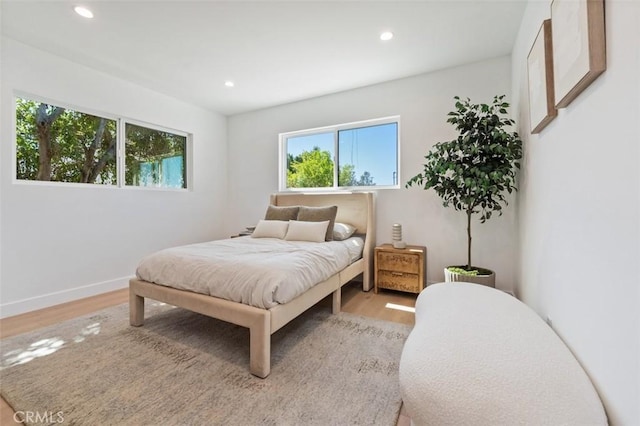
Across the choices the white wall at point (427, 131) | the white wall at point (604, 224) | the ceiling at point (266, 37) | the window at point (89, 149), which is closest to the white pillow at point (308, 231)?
the white wall at point (427, 131)

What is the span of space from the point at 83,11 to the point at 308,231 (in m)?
2.70

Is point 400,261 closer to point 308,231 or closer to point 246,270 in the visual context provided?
point 308,231

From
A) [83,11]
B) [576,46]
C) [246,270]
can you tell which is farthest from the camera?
[83,11]

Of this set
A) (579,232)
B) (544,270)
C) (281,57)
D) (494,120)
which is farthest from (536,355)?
(281,57)

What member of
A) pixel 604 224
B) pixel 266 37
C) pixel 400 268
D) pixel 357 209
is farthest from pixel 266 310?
pixel 266 37

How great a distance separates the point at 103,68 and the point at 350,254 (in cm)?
350

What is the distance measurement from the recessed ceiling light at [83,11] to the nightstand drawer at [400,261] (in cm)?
343

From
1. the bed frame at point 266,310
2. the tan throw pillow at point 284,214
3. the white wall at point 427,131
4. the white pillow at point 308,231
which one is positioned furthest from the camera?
the tan throw pillow at point 284,214

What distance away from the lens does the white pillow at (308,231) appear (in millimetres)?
2965

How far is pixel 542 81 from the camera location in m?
1.48

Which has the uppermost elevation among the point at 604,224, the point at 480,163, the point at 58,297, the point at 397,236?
the point at 480,163

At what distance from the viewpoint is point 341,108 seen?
3740 millimetres

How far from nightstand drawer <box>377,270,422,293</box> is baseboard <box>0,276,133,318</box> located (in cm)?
323

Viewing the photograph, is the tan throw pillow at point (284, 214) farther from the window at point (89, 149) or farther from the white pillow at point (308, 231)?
the window at point (89, 149)
